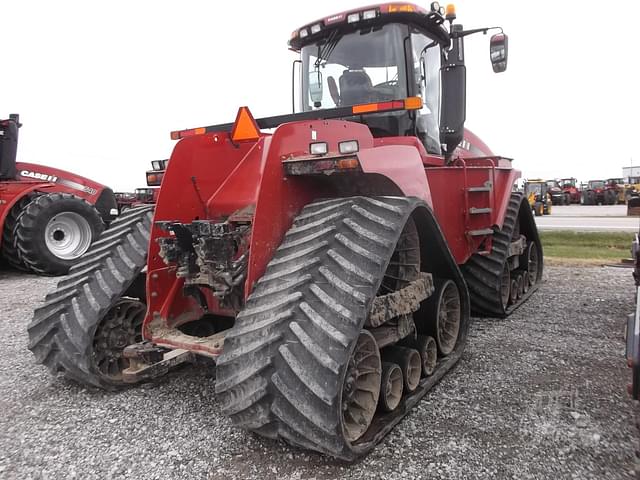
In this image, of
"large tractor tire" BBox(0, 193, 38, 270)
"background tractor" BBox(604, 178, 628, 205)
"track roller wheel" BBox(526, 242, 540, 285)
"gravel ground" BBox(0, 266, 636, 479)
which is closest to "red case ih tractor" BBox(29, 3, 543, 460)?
"gravel ground" BBox(0, 266, 636, 479)

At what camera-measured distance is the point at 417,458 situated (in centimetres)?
271

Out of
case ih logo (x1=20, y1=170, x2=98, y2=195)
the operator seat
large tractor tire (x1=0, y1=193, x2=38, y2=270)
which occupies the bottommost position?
large tractor tire (x1=0, y1=193, x2=38, y2=270)

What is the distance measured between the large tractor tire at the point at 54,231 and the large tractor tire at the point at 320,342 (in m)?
6.93

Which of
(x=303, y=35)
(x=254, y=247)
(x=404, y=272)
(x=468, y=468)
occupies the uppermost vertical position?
(x=303, y=35)

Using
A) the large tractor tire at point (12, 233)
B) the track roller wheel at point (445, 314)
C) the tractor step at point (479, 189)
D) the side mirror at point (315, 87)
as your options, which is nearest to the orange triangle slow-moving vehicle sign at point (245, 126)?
the side mirror at point (315, 87)

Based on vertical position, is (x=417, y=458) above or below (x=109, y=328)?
below

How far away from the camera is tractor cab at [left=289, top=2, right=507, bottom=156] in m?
4.39

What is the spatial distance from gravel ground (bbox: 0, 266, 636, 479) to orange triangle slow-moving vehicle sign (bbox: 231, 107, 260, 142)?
1.84m

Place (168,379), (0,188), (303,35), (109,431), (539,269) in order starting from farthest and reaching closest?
(0,188)
(539,269)
(303,35)
(168,379)
(109,431)

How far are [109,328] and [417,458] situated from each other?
93.2 inches

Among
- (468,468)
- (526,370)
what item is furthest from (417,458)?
(526,370)

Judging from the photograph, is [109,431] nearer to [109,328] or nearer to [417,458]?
[109,328]

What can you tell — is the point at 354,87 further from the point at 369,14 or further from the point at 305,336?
the point at 305,336

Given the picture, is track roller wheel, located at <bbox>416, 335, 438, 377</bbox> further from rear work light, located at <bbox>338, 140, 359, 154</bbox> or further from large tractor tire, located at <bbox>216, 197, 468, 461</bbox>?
rear work light, located at <bbox>338, 140, 359, 154</bbox>
